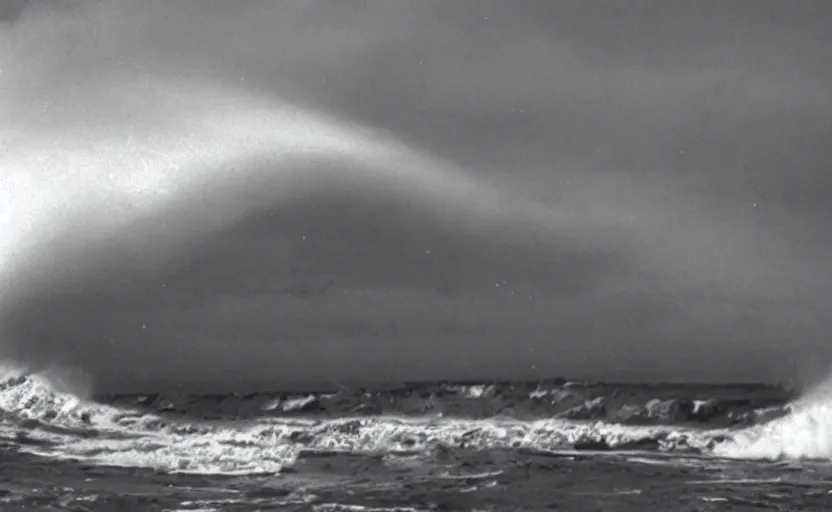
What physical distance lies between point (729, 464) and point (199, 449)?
2434 inches

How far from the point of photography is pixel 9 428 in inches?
6555

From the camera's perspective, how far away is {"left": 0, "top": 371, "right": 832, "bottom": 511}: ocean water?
92250 millimetres

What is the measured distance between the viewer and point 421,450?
137m

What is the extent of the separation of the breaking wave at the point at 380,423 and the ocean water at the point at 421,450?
323mm

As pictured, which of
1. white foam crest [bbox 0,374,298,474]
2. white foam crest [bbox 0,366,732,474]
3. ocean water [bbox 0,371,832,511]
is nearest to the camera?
ocean water [bbox 0,371,832,511]

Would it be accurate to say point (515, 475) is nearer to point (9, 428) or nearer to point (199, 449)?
point (199, 449)

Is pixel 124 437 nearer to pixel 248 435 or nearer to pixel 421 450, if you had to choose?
pixel 248 435

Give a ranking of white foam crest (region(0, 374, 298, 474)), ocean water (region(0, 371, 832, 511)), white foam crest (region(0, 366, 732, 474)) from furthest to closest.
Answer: white foam crest (region(0, 366, 732, 474)), white foam crest (region(0, 374, 298, 474)), ocean water (region(0, 371, 832, 511))

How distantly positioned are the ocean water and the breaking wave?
0.32 metres

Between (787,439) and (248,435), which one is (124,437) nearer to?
(248,435)

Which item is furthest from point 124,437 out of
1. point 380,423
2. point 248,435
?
point 380,423

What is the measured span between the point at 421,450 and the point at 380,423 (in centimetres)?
1315

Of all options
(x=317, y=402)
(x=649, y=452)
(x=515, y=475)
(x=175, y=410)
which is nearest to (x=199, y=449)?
(x=175, y=410)

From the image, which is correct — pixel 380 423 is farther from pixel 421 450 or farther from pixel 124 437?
pixel 124 437
